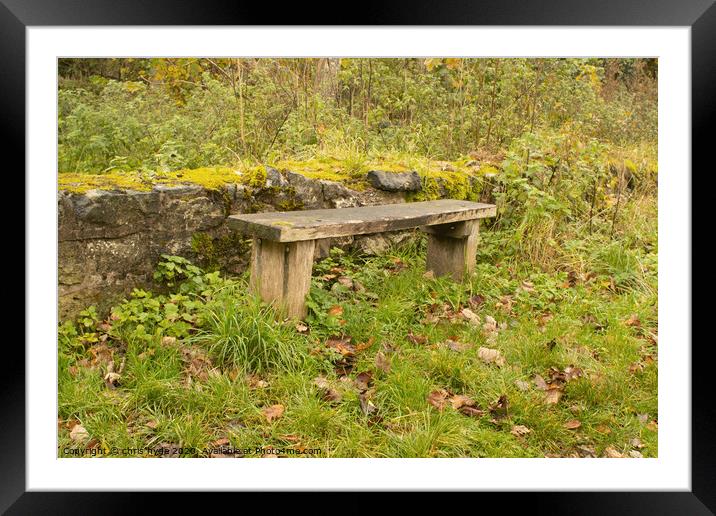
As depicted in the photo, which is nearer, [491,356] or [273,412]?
[273,412]

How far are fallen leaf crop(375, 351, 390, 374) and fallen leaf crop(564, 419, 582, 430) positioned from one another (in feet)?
2.82

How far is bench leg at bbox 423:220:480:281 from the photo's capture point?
169 inches

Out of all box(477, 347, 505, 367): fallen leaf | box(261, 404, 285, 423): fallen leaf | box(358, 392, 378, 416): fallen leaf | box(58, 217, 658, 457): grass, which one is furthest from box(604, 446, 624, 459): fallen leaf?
box(261, 404, 285, 423): fallen leaf

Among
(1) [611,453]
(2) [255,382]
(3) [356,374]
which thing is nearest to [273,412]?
(2) [255,382]

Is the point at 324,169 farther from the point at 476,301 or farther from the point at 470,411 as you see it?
the point at 470,411

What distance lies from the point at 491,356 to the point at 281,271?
1204mm

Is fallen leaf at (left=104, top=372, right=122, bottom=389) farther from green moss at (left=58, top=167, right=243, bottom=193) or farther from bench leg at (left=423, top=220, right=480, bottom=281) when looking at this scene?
bench leg at (left=423, top=220, right=480, bottom=281)

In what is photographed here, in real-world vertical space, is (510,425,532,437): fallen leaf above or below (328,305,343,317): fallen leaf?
below

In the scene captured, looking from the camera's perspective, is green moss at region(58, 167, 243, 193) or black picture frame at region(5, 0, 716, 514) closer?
black picture frame at region(5, 0, 716, 514)

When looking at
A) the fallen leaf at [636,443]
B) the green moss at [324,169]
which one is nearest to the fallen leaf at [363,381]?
the fallen leaf at [636,443]

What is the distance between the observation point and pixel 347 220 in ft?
10.9
